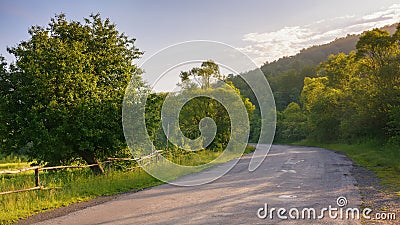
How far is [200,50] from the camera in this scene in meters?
12.5

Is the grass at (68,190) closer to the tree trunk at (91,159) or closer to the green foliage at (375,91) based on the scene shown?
the tree trunk at (91,159)

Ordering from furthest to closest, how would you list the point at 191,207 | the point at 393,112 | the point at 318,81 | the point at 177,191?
the point at 318,81 → the point at 393,112 → the point at 177,191 → the point at 191,207

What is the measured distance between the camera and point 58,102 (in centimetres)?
1459

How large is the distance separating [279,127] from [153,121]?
204 feet

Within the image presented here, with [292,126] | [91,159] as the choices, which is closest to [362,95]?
[91,159]

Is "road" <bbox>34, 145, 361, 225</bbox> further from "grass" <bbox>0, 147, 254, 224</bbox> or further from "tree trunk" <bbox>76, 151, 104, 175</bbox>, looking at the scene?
"tree trunk" <bbox>76, 151, 104, 175</bbox>

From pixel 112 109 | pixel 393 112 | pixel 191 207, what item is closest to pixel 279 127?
pixel 393 112

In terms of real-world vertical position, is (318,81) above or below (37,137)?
above

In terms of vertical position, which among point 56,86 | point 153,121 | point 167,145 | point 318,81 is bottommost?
point 167,145

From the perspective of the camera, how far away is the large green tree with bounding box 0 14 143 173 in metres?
14.1

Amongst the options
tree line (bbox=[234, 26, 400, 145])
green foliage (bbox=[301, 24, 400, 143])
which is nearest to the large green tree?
tree line (bbox=[234, 26, 400, 145])

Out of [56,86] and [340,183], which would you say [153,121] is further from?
[340,183]

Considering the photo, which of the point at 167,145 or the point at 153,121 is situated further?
the point at 167,145

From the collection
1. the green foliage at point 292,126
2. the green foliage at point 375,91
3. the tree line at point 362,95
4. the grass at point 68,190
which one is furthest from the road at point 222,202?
the green foliage at point 292,126
